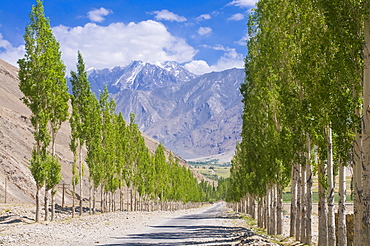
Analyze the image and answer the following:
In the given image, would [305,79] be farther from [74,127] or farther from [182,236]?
[74,127]

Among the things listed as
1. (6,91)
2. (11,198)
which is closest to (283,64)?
(11,198)

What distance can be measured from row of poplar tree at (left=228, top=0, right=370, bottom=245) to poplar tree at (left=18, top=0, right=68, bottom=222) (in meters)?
17.0

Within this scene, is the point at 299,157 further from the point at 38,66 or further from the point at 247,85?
the point at 38,66

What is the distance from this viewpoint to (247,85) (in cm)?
4209

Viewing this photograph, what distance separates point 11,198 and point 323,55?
66.0 meters

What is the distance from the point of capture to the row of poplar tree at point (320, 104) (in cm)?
1421

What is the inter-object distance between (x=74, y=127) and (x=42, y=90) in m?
13.0

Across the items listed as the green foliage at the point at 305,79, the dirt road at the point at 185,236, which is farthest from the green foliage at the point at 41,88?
the green foliage at the point at 305,79

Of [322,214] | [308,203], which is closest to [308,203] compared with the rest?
[308,203]

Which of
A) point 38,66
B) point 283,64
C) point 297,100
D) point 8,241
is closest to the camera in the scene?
point 8,241

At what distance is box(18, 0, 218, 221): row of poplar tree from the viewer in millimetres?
34719

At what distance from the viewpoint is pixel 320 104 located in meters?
17.9

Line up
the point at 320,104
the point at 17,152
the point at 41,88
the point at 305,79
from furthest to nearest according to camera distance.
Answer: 1. the point at 17,152
2. the point at 41,88
3. the point at 305,79
4. the point at 320,104

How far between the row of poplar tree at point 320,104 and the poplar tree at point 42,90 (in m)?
17.0
